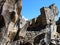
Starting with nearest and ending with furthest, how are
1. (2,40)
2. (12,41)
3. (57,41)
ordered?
(2,40) → (12,41) → (57,41)

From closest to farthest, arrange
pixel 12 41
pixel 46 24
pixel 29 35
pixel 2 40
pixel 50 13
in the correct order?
pixel 2 40 < pixel 12 41 < pixel 29 35 < pixel 46 24 < pixel 50 13

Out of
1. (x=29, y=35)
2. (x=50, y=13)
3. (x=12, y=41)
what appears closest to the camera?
(x=12, y=41)

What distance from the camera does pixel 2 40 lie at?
947 inches

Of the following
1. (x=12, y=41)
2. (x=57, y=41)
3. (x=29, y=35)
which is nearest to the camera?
(x=12, y=41)

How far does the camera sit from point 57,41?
29703 mm

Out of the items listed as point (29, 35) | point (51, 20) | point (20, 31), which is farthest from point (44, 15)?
point (20, 31)

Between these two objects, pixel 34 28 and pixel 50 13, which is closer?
pixel 34 28

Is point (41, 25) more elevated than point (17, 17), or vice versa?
point (17, 17)

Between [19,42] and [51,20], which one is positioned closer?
[19,42]

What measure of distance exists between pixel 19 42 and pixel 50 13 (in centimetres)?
1883

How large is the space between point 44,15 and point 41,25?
207 cm

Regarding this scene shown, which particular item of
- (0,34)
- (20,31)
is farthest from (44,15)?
(0,34)

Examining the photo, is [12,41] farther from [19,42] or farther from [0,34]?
[0,34]

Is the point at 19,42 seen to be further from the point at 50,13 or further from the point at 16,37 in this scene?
the point at 50,13
